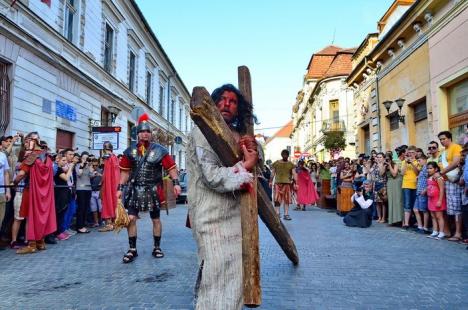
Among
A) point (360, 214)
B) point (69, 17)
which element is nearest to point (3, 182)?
point (360, 214)

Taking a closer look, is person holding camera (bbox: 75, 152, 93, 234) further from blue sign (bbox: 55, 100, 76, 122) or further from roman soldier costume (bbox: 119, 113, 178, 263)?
blue sign (bbox: 55, 100, 76, 122)

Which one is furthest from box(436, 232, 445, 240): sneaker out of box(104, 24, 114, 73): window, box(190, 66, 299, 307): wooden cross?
box(104, 24, 114, 73): window

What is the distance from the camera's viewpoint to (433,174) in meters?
7.91

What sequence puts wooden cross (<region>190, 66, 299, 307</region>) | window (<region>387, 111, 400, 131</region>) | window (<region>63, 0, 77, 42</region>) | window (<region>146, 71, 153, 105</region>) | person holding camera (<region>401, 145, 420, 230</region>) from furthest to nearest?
window (<region>146, 71, 153, 105</region>)
window (<region>387, 111, 400, 131</region>)
window (<region>63, 0, 77, 42</region>)
person holding camera (<region>401, 145, 420, 230</region>)
wooden cross (<region>190, 66, 299, 307</region>)

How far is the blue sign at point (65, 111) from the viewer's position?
44.6 feet

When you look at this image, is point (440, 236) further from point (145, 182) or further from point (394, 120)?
point (394, 120)

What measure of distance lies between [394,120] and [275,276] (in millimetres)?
14228

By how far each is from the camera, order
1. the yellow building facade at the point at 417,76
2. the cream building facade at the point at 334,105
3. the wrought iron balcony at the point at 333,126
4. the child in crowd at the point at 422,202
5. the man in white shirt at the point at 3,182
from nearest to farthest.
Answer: the man in white shirt at the point at 3,182, the child in crowd at the point at 422,202, the yellow building facade at the point at 417,76, the cream building facade at the point at 334,105, the wrought iron balcony at the point at 333,126

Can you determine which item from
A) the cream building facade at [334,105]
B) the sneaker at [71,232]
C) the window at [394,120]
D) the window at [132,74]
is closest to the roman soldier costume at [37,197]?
the sneaker at [71,232]

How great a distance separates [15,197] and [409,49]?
14173 mm

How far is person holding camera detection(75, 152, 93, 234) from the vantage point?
350 inches

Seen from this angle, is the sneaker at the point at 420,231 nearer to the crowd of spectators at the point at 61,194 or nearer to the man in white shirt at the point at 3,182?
the crowd of spectators at the point at 61,194

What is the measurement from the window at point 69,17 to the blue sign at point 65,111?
2675 mm

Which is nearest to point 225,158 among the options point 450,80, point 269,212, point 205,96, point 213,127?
point 213,127
